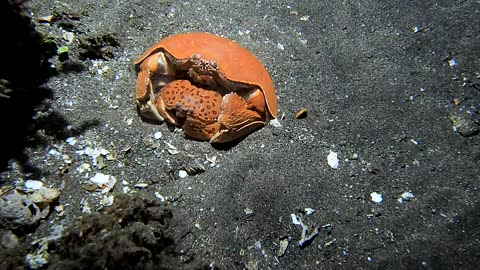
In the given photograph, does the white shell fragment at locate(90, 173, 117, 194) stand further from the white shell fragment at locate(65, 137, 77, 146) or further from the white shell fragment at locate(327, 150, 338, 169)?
the white shell fragment at locate(327, 150, 338, 169)

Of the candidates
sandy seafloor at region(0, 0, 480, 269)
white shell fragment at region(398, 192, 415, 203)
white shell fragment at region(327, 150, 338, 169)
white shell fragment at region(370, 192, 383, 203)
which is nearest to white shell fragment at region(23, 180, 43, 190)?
sandy seafloor at region(0, 0, 480, 269)

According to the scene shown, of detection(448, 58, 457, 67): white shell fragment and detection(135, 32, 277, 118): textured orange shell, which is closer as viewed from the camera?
detection(135, 32, 277, 118): textured orange shell

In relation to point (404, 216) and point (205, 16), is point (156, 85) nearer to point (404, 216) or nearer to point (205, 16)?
point (205, 16)

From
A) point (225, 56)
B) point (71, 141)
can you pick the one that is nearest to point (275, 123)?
point (225, 56)

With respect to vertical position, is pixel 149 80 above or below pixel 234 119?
above

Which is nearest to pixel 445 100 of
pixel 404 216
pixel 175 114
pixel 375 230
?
pixel 404 216

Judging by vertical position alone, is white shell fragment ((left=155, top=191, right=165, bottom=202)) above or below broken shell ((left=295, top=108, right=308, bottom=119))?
below

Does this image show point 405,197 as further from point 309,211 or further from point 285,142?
point 285,142
